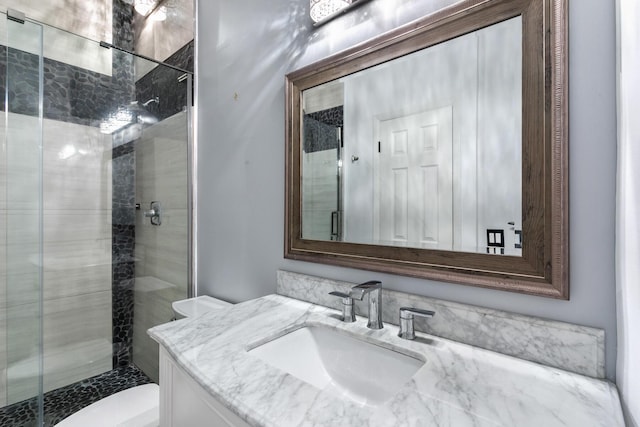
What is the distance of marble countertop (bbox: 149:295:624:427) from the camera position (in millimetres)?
509

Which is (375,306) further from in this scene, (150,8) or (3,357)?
(150,8)

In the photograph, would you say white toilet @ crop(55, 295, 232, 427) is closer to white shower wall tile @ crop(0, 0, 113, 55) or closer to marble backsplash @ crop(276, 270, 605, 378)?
marble backsplash @ crop(276, 270, 605, 378)

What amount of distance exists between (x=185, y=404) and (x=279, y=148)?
3.08 feet

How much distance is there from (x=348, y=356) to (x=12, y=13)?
2039 millimetres

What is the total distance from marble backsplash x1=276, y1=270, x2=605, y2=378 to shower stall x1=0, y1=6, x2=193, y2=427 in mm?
1411

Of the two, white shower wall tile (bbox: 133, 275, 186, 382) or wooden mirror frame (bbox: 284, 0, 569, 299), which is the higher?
wooden mirror frame (bbox: 284, 0, 569, 299)

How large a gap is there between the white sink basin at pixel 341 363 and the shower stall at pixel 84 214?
1.14 m

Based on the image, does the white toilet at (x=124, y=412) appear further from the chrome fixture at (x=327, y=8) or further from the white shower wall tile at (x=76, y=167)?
the chrome fixture at (x=327, y=8)

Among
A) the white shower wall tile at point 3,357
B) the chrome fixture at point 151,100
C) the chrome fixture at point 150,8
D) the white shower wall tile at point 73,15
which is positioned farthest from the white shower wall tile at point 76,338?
the chrome fixture at point 150,8

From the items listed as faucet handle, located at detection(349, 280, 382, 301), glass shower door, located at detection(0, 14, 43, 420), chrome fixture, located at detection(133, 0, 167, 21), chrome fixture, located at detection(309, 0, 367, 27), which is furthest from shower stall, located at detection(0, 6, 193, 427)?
faucet handle, located at detection(349, 280, 382, 301)

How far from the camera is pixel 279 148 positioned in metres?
1.30

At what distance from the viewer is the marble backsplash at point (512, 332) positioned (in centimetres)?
64

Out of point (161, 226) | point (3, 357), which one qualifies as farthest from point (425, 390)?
point (3, 357)

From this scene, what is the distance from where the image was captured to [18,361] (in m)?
1.44
